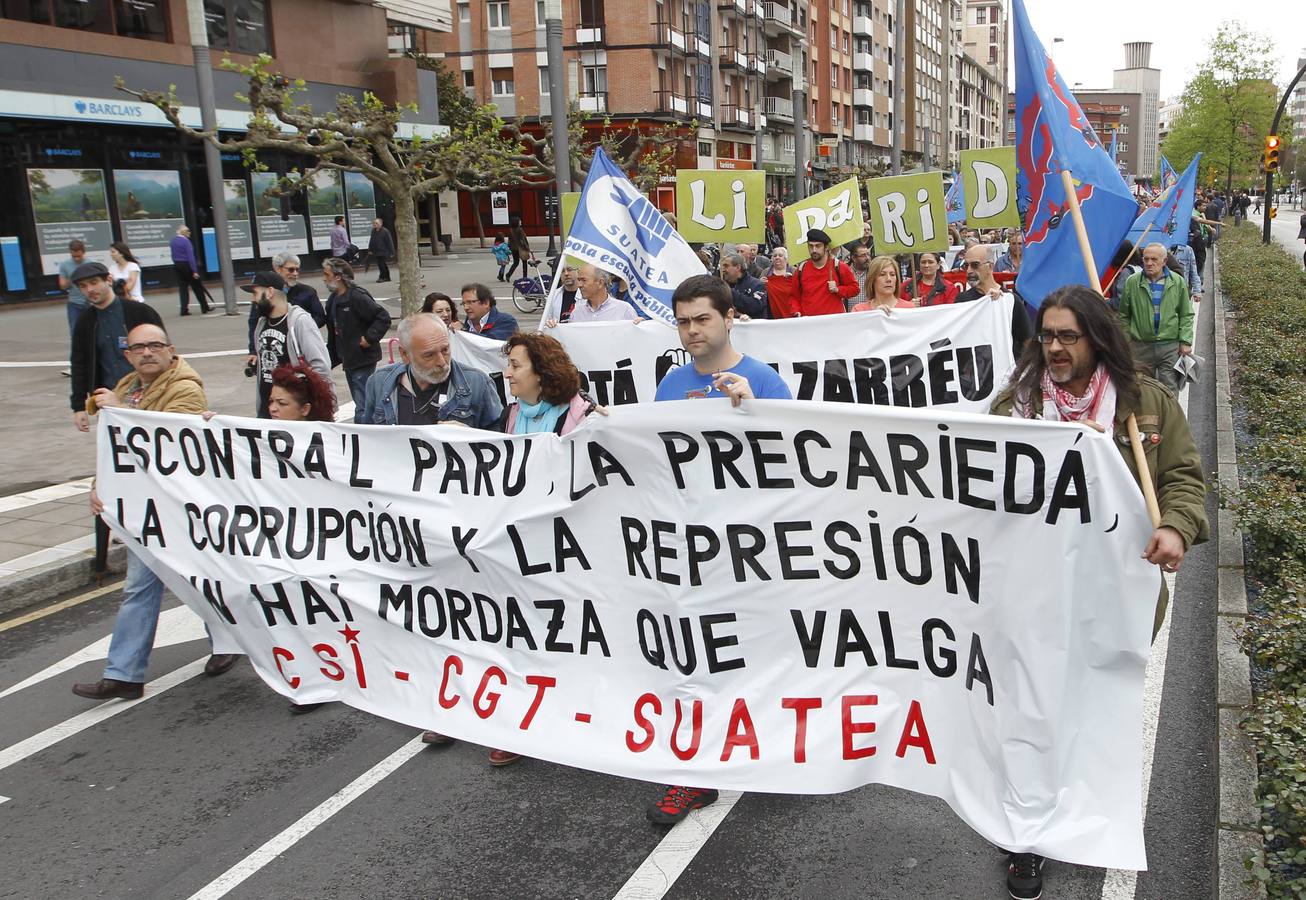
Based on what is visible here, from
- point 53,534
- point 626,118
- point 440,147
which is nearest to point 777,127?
point 626,118

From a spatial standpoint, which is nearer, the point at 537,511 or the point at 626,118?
the point at 537,511

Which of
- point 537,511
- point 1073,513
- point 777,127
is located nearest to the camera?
point 1073,513

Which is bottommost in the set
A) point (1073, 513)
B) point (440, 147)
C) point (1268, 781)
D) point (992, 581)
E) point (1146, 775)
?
point (1146, 775)

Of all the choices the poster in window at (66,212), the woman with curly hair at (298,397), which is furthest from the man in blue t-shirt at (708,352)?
the poster in window at (66,212)

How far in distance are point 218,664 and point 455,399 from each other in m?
1.85

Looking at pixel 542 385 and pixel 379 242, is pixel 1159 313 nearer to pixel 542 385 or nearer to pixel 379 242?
pixel 542 385

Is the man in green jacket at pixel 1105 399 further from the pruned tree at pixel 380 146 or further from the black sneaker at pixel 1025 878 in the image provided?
the pruned tree at pixel 380 146

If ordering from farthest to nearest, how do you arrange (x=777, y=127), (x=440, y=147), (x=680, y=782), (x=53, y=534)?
1. (x=777, y=127)
2. (x=440, y=147)
3. (x=53, y=534)
4. (x=680, y=782)

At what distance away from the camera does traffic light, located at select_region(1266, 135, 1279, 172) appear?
1146 inches

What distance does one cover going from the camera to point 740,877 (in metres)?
3.63

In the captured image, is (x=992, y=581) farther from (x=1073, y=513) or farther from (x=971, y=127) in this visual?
(x=971, y=127)

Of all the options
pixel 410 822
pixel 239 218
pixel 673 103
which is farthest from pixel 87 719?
pixel 673 103

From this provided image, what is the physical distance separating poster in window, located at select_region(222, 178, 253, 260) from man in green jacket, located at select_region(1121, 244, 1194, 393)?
24.2 m

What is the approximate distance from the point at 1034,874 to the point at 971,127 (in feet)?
416
